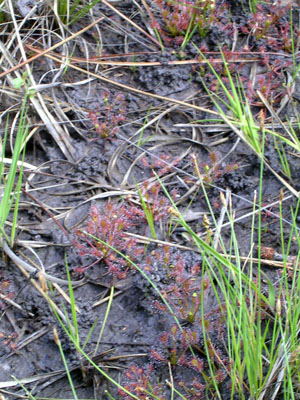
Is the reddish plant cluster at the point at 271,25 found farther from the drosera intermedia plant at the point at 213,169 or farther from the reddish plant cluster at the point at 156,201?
the reddish plant cluster at the point at 156,201

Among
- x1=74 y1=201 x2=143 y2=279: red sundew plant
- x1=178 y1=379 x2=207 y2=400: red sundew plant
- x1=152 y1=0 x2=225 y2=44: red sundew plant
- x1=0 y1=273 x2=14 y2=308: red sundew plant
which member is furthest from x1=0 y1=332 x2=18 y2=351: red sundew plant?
x1=152 y1=0 x2=225 y2=44: red sundew plant

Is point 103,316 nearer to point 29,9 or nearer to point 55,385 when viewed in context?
point 55,385

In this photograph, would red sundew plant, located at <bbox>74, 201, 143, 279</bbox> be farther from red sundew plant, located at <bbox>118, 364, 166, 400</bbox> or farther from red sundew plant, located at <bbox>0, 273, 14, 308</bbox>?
red sundew plant, located at <bbox>118, 364, 166, 400</bbox>

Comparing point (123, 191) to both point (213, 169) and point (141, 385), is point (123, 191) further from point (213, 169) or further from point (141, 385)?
point (141, 385)

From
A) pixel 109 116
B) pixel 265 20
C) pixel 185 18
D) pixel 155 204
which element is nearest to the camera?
pixel 155 204

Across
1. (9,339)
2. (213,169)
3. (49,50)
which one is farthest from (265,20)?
(9,339)

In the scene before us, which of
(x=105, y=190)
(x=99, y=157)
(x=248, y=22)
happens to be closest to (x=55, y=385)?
(x=105, y=190)

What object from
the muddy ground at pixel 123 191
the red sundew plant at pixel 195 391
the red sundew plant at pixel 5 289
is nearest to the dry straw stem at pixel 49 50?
the muddy ground at pixel 123 191
